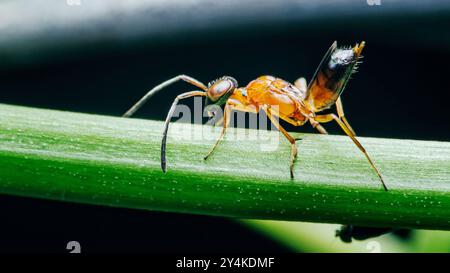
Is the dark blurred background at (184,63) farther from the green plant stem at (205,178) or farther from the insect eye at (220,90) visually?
the green plant stem at (205,178)

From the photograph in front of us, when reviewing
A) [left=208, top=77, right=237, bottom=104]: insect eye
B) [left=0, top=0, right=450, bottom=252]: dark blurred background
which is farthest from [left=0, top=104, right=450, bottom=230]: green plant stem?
[left=0, top=0, right=450, bottom=252]: dark blurred background

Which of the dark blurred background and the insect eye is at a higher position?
the dark blurred background

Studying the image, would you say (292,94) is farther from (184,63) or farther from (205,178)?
(205,178)

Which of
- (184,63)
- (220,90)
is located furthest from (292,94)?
(184,63)


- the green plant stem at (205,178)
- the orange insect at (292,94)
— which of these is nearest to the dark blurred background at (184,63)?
the orange insect at (292,94)

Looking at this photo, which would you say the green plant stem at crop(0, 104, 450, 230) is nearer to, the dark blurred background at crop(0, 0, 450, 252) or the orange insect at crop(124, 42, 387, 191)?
the orange insect at crop(124, 42, 387, 191)

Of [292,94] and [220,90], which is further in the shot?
[292,94]
